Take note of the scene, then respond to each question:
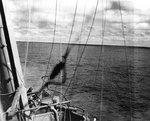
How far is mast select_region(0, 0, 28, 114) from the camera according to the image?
21.0 ft

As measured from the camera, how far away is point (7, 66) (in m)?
6.57

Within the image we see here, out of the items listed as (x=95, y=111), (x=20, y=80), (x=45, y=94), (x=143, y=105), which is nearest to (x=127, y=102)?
(x=143, y=105)

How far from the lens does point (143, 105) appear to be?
37938mm

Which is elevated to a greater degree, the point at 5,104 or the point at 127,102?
the point at 5,104

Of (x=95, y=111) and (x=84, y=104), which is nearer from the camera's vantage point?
(x=95, y=111)

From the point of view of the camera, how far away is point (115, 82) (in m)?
55.4

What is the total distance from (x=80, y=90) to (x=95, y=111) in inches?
511

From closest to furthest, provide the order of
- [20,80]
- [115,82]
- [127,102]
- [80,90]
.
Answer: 1. [20,80]
2. [127,102]
3. [80,90]
4. [115,82]

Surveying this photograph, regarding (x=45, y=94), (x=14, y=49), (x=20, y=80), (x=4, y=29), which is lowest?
(x=45, y=94)

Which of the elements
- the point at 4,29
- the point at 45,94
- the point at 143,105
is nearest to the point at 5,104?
the point at 4,29

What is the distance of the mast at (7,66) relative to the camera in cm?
641

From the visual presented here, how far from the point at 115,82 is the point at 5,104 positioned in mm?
50935

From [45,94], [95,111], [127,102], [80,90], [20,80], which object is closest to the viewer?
[20,80]

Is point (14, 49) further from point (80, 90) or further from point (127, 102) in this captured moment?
point (80, 90)
